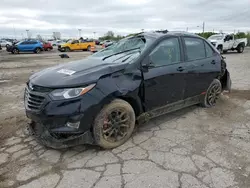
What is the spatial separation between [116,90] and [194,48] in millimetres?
2095

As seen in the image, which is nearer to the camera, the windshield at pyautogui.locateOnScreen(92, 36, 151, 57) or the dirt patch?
the windshield at pyautogui.locateOnScreen(92, 36, 151, 57)

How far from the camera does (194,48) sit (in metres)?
4.24

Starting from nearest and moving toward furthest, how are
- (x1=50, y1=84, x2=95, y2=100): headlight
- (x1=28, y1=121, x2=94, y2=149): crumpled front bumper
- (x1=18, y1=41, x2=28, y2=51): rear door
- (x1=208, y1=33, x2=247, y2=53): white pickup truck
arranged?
1. (x1=50, y1=84, x2=95, y2=100): headlight
2. (x1=28, y1=121, x2=94, y2=149): crumpled front bumper
3. (x1=208, y1=33, x2=247, y2=53): white pickup truck
4. (x1=18, y1=41, x2=28, y2=51): rear door

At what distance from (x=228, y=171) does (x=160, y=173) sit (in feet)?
2.71

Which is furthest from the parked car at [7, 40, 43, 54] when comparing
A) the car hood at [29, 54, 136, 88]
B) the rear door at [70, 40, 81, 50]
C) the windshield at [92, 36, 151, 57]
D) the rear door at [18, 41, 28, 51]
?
the car hood at [29, 54, 136, 88]

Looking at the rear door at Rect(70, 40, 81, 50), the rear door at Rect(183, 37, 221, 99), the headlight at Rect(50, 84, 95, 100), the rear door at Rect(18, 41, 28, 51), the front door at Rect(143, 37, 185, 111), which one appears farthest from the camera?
the rear door at Rect(70, 40, 81, 50)

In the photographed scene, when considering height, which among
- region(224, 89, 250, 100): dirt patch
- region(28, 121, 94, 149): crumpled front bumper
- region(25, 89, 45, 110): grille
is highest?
region(25, 89, 45, 110): grille

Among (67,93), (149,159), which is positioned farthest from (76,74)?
(149,159)

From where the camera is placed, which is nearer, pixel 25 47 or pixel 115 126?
pixel 115 126

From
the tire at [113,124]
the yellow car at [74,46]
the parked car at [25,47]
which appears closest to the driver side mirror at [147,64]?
the tire at [113,124]

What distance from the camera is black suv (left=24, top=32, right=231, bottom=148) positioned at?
2770mm

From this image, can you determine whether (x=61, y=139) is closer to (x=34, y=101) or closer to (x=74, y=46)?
(x=34, y=101)

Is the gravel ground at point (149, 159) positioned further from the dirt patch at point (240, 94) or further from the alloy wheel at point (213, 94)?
the dirt patch at point (240, 94)

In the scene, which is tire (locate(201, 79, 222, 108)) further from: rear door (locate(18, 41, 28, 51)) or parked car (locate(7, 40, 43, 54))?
rear door (locate(18, 41, 28, 51))
